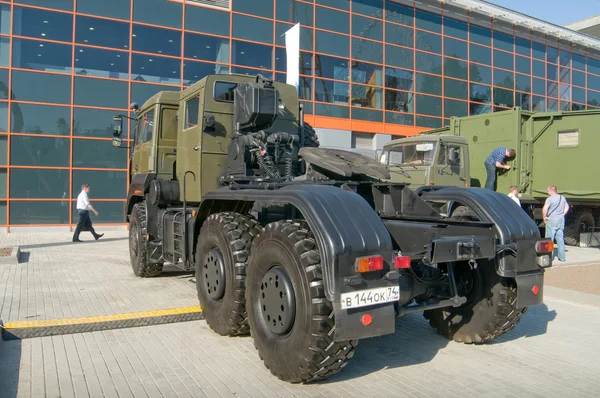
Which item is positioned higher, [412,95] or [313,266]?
[412,95]

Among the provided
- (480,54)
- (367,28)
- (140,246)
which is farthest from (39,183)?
(480,54)

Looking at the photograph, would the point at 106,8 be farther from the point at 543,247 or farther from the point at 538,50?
the point at 538,50

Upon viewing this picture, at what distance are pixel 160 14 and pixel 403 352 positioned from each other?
1730cm

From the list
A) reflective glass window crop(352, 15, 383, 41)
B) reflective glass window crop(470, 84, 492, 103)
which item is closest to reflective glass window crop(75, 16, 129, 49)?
reflective glass window crop(352, 15, 383, 41)

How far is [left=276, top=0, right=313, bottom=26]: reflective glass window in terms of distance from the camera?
20.6 meters

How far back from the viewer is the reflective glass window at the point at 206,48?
754 inches

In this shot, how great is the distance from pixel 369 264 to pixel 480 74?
24.8 metres

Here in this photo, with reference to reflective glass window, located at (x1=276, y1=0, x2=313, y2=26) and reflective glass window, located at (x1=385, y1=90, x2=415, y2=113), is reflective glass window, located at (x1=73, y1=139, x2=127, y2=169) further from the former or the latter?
reflective glass window, located at (x1=385, y1=90, x2=415, y2=113)

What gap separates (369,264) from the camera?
3.42 meters

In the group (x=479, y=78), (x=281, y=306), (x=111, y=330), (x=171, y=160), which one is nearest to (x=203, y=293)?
(x=111, y=330)

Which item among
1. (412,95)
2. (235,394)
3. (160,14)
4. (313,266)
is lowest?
(235,394)

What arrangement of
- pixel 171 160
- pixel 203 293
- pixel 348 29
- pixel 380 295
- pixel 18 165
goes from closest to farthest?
pixel 380 295 < pixel 203 293 < pixel 171 160 < pixel 18 165 < pixel 348 29

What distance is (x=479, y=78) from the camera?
25547 mm

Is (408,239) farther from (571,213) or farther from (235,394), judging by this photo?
(571,213)
